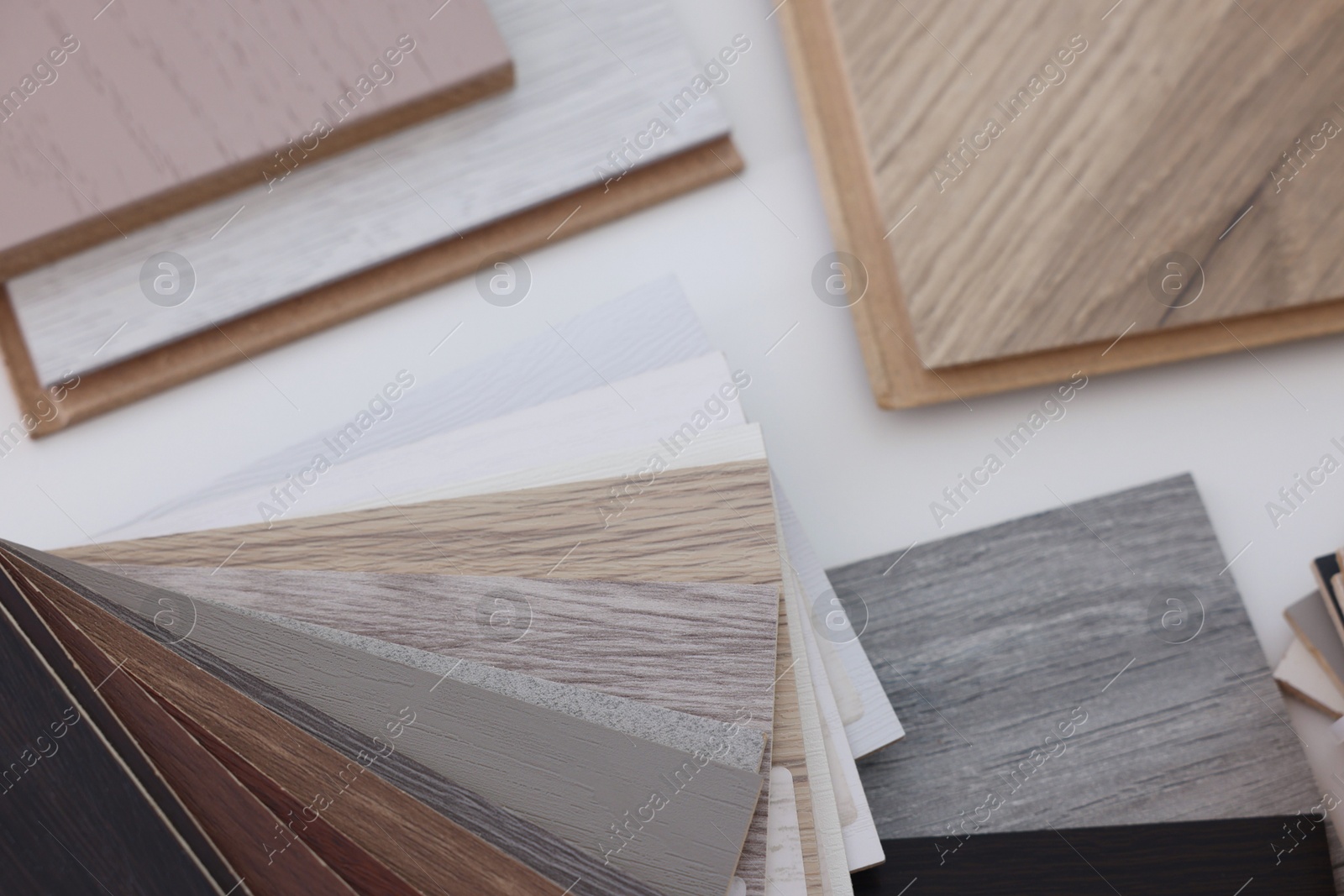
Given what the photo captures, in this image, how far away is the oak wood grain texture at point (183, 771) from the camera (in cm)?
74

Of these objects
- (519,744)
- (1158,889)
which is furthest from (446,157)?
(1158,889)

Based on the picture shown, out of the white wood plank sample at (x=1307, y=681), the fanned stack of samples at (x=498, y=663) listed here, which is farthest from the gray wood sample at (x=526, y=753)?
the white wood plank sample at (x=1307, y=681)

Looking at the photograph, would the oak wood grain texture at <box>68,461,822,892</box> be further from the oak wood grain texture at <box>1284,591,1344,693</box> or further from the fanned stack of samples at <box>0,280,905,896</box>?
the oak wood grain texture at <box>1284,591,1344,693</box>

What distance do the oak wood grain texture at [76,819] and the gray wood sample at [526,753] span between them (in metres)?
0.10

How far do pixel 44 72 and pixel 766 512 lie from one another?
1.04 m

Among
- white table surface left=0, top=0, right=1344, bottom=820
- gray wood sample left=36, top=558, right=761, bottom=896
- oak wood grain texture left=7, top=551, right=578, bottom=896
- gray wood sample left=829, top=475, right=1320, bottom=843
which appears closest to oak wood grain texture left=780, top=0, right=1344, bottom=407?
white table surface left=0, top=0, right=1344, bottom=820

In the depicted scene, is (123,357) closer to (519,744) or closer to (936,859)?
(519,744)

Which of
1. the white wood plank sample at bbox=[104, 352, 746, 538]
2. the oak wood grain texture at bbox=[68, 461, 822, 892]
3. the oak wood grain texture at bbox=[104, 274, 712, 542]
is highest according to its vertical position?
the oak wood grain texture at bbox=[104, 274, 712, 542]

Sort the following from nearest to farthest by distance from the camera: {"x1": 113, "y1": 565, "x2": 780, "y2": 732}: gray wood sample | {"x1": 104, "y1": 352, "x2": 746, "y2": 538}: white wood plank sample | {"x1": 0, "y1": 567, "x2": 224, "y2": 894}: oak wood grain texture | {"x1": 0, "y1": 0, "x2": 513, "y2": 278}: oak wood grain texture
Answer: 1. {"x1": 0, "y1": 567, "x2": 224, "y2": 894}: oak wood grain texture
2. {"x1": 113, "y1": 565, "x2": 780, "y2": 732}: gray wood sample
3. {"x1": 104, "y1": 352, "x2": 746, "y2": 538}: white wood plank sample
4. {"x1": 0, "y1": 0, "x2": 513, "y2": 278}: oak wood grain texture

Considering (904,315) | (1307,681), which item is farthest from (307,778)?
(1307,681)

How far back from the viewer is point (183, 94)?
3.82 ft

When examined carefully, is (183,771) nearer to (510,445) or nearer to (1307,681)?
(510,445)

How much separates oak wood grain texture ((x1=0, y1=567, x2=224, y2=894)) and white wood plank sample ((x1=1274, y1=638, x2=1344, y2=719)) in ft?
3.90

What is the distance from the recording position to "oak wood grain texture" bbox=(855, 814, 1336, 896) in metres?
1.04
